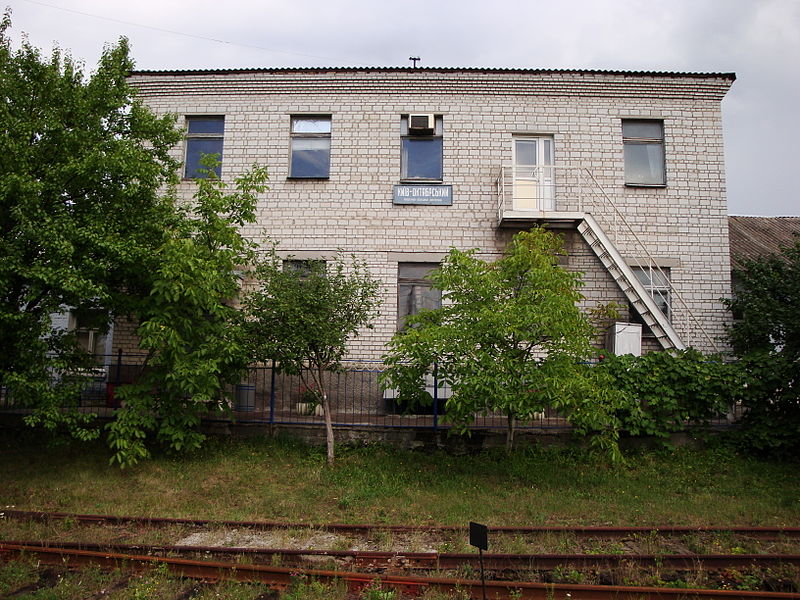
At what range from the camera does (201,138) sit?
15156 millimetres

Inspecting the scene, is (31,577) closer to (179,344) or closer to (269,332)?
(179,344)

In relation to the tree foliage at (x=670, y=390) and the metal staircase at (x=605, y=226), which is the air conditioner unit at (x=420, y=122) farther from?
the tree foliage at (x=670, y=390)

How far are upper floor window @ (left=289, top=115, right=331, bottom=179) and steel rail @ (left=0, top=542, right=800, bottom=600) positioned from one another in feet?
33.4

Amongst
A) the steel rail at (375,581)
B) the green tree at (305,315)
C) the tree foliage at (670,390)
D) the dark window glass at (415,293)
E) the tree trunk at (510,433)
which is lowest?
the steel rail at (375,581)

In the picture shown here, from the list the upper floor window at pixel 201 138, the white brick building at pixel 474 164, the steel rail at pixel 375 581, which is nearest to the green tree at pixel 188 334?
the steel rail at pixel 375 581

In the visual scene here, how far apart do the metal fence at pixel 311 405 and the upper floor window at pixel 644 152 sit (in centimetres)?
602

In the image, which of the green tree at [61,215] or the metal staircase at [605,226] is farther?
the metal staircase at [605,226]

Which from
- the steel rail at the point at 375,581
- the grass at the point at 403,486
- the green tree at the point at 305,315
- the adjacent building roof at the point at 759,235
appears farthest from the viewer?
the adjacent building roof at the point at 759,235

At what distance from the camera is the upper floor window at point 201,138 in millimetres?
15125

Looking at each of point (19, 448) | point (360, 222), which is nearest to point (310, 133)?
point (360, 222)

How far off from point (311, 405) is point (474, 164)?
7.15 metres

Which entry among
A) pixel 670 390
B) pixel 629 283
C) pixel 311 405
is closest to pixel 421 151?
pixel 629 283

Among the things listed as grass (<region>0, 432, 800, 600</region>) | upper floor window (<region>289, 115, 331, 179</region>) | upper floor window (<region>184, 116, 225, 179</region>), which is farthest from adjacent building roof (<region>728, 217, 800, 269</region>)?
upper floor window (<region>184, 116, 225, 179</region>)

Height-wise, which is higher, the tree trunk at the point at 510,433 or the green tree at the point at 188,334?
the green tree at the point at 188,334
